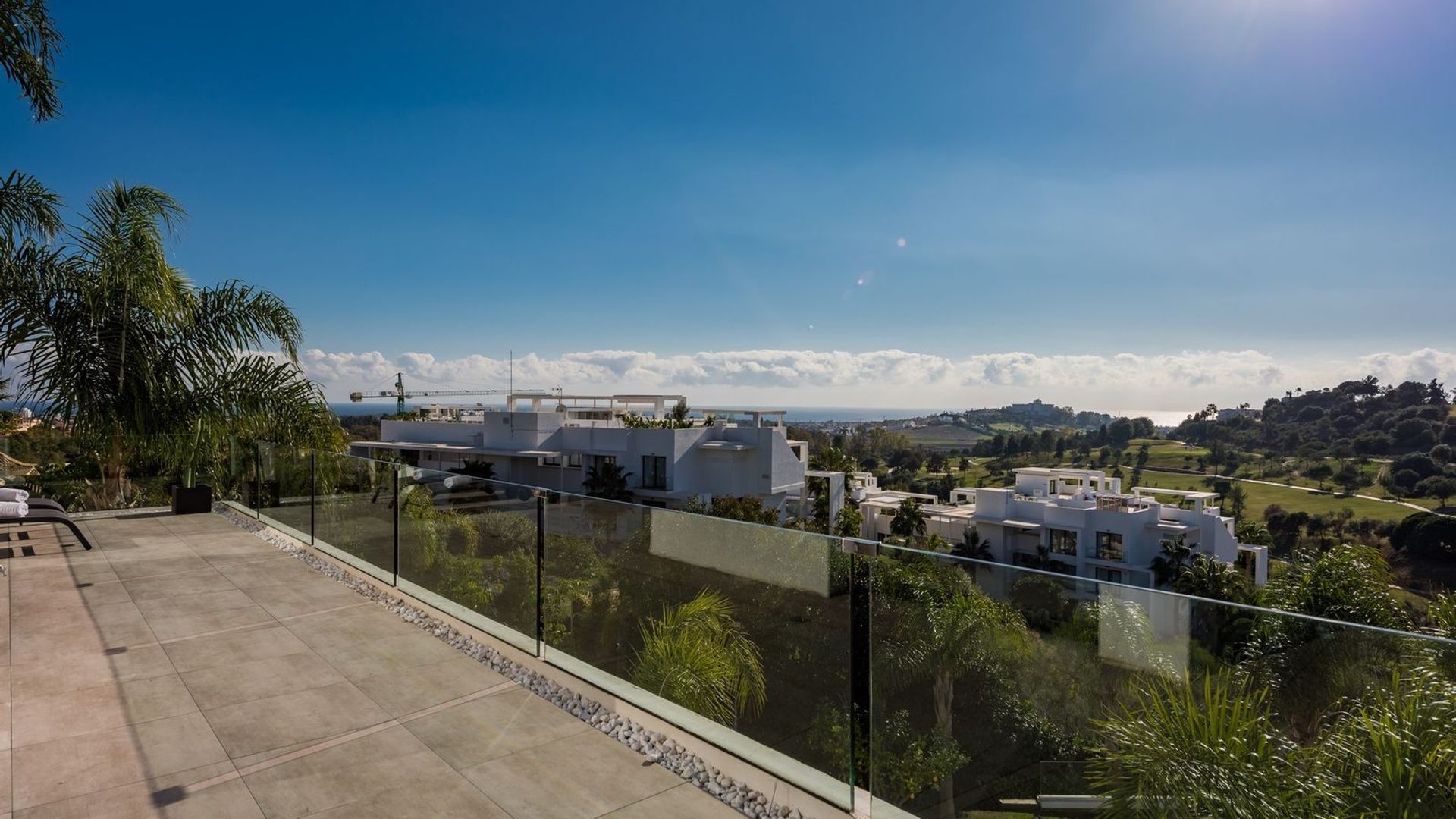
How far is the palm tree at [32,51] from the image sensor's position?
643 centimetres

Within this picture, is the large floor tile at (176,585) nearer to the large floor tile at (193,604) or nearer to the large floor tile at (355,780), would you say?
the large floor tile at (193,604)

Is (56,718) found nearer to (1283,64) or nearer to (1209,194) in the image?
(1283,64)

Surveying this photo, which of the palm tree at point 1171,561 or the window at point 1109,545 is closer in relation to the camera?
the palm tree at point 1171,561

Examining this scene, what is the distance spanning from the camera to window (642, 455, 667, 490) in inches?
1350

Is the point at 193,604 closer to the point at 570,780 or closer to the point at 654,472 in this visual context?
the point at 570,780

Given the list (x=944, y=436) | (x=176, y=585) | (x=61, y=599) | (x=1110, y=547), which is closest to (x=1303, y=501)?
(x=1110, y=547)

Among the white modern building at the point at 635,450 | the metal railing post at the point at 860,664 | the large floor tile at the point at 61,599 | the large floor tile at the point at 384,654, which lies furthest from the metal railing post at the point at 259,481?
the white modern building at the point at 635,450

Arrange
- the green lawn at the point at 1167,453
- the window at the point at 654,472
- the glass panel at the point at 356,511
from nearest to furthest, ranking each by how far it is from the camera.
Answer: the glass panel at the point at 356,511, the window at the point at 654,472, the green lawn at the point at 1167,453

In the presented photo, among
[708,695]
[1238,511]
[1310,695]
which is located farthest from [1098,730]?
[1238,511]

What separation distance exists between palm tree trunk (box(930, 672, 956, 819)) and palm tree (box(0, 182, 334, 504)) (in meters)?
Answer: 9.43

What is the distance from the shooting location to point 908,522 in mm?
45000

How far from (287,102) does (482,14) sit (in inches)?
169

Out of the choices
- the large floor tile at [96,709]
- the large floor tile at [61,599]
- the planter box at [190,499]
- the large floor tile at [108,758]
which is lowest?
the large floor tile at [108,758]

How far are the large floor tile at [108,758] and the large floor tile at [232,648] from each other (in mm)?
817
